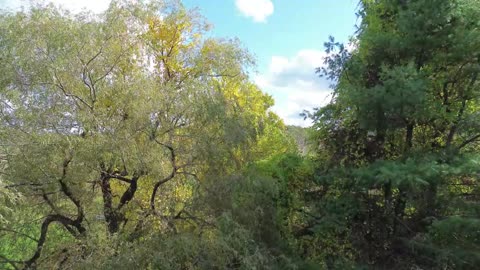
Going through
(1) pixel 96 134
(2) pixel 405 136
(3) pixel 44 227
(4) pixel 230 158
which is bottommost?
(3) pixel 44 227

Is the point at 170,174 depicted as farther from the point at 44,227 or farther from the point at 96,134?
the point at 44,227

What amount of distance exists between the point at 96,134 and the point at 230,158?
2.65 metres

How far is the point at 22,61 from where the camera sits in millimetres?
8078

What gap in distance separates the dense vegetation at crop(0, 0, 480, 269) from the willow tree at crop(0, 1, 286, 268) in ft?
0.11

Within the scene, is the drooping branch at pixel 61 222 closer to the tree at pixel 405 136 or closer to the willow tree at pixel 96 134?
the willow tree at pixel 96 134

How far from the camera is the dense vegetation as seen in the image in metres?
6.93

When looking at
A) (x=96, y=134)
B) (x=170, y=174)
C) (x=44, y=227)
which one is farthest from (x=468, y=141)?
(x=44, y=227)

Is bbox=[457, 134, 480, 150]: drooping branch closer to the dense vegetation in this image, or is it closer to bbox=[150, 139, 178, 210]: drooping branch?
the dense vegetation

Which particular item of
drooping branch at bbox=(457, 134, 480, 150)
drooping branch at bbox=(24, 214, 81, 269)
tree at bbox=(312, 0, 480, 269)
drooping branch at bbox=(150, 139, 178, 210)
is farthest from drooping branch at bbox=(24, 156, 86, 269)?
drooping branch at bbox=(457, 134, 480, 150)

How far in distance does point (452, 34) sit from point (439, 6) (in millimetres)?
520

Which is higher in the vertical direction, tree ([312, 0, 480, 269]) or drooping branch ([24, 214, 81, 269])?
tree ([312, 0, 480, 269])

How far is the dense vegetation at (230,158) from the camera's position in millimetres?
6926

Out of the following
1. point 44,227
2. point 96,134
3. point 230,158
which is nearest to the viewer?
point 96,134

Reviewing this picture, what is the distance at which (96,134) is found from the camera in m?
8.19
